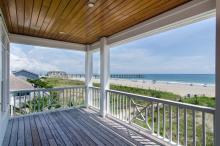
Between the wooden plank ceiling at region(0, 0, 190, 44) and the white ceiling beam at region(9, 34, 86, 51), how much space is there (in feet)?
1.21

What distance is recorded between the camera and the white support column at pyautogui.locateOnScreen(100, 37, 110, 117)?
16.1 ft

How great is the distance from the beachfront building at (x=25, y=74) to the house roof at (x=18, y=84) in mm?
131

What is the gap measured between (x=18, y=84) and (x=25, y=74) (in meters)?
0.42

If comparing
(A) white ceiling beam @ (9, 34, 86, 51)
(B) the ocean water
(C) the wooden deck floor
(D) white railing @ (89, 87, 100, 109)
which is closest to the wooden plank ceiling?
(A) white ceiling beam @ (9, 34, 86, 51)

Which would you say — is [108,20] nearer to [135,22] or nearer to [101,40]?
[135,22]

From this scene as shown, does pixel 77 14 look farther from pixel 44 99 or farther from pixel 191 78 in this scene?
pixel 191 78

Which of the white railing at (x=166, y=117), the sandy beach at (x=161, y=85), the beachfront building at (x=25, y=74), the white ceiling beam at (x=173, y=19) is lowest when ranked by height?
the white railing at (x=166, y=117)

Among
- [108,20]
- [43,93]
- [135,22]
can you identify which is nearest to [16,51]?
[43,93]

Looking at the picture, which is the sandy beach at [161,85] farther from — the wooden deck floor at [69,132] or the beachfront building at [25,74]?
the beachfront building at [25,74]

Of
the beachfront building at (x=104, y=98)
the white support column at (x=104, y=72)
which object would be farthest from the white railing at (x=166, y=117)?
the white support column at (x=104, y=72)

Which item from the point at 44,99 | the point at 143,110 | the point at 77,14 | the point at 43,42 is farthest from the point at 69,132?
the point at 43,42

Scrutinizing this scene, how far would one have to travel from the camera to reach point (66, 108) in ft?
18.8

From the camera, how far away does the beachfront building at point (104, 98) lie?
8.48 ft

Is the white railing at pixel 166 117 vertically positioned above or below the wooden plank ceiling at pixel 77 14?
below
